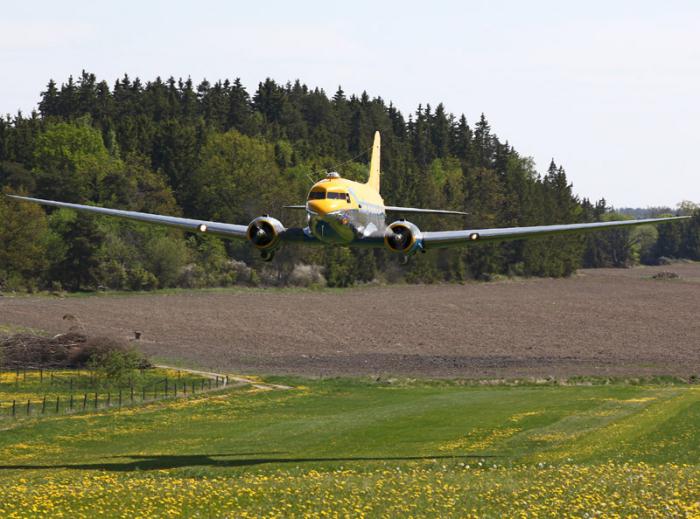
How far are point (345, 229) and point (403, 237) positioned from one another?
10.0 ft

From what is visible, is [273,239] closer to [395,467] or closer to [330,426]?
[395,467]

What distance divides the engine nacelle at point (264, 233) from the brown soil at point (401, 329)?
160 feet

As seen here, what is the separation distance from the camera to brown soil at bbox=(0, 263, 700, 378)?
4008 inches

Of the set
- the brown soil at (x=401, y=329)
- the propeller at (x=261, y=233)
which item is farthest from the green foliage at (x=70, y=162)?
the propeller at (x=261, y=233)

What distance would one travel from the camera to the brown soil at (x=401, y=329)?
334 feet

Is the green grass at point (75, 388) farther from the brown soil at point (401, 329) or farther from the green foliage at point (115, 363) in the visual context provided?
the brown soil at point (401, 329)

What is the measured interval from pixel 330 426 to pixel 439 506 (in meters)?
29.1

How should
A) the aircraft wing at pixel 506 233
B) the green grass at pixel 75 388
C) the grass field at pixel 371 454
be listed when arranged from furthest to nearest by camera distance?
the green grass at pixel 75 388 → the aircraft wing at pixel 506 233 → the grass field at pixel 371 454

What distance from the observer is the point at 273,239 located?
4725 centimetres

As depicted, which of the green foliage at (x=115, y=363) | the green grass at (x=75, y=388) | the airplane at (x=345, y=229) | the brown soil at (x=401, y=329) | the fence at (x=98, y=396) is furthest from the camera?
the brown soil at (x=401, y=329)

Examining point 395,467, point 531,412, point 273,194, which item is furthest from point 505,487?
point 273,194

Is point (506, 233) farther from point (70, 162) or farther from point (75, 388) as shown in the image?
point (70, 162)

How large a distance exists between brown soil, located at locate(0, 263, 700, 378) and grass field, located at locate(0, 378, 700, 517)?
1532 cm

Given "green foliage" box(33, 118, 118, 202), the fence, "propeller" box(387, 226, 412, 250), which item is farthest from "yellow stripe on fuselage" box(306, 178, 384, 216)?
"green foliage" box(33, 118, 118, 202)
